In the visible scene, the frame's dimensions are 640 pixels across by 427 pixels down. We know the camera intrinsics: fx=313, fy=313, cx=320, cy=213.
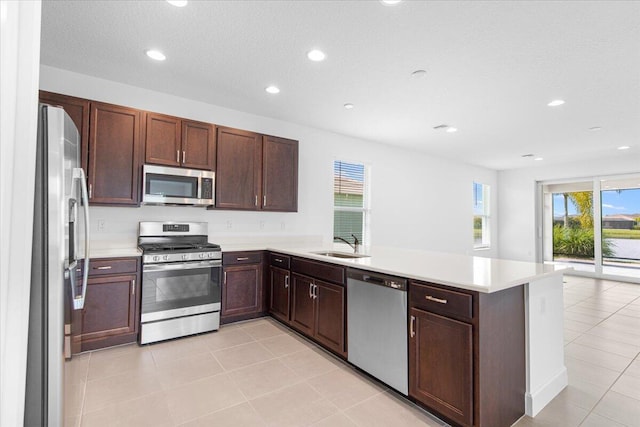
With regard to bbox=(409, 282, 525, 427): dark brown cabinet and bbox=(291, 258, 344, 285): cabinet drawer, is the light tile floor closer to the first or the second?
bbox=(409, 282, 525, 427): dark brown cabinet

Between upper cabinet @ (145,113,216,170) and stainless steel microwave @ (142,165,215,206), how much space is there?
0.09 meters

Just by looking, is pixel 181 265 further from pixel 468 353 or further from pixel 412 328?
pixel 468 353

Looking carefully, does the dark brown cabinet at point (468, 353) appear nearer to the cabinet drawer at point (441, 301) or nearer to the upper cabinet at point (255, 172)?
the cabinet drawer at point (441, 301)

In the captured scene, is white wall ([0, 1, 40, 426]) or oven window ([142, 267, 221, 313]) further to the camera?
oven window ([142, 267, 221, 313])

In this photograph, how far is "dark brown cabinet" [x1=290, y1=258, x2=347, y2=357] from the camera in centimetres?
270

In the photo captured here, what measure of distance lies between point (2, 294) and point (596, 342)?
4.57 meters

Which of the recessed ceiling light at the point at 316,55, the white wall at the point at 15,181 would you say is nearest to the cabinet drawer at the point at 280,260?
the recessed ceiling light at the point at 316,55

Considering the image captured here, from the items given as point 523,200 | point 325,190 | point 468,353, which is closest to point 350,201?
point 325,190

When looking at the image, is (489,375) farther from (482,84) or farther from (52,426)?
(482,84)

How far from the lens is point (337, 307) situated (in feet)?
8.94

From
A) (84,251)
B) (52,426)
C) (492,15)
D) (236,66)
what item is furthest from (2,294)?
(492,15)

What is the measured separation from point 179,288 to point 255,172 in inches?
64.7

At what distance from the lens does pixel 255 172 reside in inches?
158

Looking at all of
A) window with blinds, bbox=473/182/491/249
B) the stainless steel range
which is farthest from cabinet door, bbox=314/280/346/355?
window with blinds, bbox=473/182/491/249
